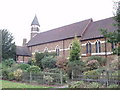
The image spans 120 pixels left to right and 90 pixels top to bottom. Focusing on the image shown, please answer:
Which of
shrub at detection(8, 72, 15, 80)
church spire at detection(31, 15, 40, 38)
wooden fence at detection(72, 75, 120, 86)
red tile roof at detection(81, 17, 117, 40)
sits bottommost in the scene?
shrub at detection(8, 72, 15, 80)

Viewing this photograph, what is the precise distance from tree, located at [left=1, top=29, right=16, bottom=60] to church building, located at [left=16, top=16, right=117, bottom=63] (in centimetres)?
393

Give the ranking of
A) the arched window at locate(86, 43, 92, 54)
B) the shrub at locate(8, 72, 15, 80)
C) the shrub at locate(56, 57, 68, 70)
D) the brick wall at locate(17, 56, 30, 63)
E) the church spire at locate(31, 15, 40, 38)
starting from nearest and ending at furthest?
the shrub at locate(8, 72, 15, 80), the shrub at locate(56, 57, 68, 70), the arched window at locate(86, 43, 92, 54), the brick wall at locate(17, 56, 30, 63), the church spire at locate(31, 15, 40, 38)

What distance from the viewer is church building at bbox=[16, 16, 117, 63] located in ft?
99.8

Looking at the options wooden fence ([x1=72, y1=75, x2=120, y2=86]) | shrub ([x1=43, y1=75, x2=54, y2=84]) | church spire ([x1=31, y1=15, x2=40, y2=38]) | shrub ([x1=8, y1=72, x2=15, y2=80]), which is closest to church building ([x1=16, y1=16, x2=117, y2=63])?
church spire ([x1=31, y1=15, x2=40, y2=38])

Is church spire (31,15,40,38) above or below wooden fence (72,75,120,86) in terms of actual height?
above

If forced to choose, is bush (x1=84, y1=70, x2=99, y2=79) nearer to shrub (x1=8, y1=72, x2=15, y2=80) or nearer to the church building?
the church building

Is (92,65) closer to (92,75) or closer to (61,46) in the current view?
(92,75)

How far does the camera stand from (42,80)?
18.9 m

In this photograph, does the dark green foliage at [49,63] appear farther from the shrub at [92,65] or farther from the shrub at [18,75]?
the shrub at [18,75]

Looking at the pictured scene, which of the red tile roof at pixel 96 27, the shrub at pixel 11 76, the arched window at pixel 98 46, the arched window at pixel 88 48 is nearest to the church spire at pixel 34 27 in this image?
the red tile roof at pixel 96 27

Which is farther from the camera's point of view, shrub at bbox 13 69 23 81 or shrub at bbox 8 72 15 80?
shrub at bbox 8 72 15 80

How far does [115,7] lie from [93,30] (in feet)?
66.7

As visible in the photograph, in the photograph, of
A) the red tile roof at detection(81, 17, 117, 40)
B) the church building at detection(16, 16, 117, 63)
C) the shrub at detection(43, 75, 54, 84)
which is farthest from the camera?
the red tile roof at detection(81, 17, 117, 40)

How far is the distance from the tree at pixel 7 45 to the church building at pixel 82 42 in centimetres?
393
